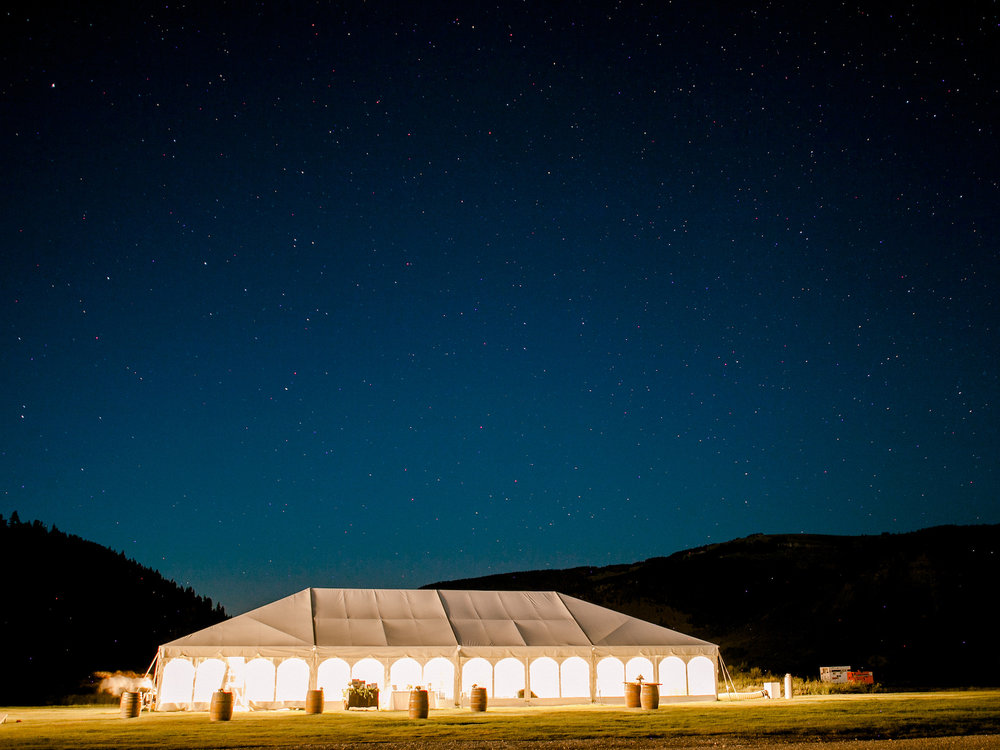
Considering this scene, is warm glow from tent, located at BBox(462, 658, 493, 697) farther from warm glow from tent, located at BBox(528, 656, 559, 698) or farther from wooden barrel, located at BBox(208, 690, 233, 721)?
wooden barrel, located at BBox(208, 690, 233, 721)

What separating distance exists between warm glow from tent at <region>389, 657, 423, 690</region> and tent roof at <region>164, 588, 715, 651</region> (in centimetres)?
47

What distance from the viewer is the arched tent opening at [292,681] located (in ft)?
67.1

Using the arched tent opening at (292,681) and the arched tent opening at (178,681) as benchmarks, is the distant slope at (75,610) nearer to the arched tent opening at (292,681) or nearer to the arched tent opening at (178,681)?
the arched tent opening at (178,681)

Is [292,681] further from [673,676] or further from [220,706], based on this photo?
[673,676]

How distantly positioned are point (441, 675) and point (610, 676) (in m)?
4.41

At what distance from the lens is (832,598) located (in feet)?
163

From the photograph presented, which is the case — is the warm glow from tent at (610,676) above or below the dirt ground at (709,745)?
below

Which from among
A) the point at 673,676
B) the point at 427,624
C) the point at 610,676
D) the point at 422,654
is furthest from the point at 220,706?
the point at 673,676

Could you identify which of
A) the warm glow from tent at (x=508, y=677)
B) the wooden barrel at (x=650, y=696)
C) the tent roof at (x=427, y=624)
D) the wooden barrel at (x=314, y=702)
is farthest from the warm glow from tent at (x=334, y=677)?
the wooden barrel at (x=650, y=696)

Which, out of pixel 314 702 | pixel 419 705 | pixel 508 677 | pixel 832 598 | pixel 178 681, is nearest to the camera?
pixel 419 705

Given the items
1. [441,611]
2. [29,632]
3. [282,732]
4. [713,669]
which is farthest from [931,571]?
[29,632]

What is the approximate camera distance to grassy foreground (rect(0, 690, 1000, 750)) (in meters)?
12.4

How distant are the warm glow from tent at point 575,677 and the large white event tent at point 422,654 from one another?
0.08 ft

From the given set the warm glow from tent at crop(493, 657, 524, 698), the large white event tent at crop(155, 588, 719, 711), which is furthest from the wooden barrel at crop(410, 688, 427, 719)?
the warm glow from tent at crop(493, 657, 524, 698)
